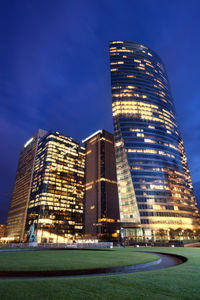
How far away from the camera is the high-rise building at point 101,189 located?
5576 inches

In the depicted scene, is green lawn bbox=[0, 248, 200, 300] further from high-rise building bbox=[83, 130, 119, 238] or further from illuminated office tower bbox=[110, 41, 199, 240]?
high-rise building bbox=[83, 130, 119, 238]

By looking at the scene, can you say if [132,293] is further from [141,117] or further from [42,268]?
A: [141,117]

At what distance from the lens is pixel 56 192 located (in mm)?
168125

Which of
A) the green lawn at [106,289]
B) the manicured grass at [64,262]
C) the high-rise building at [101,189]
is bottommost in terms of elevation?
the manicured grass at [64,262]

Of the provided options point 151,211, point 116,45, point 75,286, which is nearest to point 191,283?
point 75,286

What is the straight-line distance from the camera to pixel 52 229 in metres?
151

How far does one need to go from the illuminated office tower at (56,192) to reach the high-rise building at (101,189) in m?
22.8

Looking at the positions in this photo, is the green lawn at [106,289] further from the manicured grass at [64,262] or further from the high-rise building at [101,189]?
the high-rise building at [101,189]

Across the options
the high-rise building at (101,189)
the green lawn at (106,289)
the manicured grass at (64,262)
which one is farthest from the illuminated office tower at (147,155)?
the green lawn at (106,289)

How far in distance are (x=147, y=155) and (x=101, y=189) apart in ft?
174

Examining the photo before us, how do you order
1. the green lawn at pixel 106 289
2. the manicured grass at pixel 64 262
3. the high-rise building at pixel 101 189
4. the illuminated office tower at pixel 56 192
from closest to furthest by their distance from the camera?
the green lawn at pixel 106 289, the manicured grass at pixel 64 262, the high-rise building at pixel 101 189, the illuminated office tower at pixel 56 192

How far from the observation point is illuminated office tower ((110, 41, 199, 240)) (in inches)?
4171

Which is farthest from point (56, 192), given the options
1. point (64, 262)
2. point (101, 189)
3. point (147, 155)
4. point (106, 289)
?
point (106, 289)

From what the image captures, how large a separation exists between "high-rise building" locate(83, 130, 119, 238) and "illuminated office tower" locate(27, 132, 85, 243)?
22784 mm
